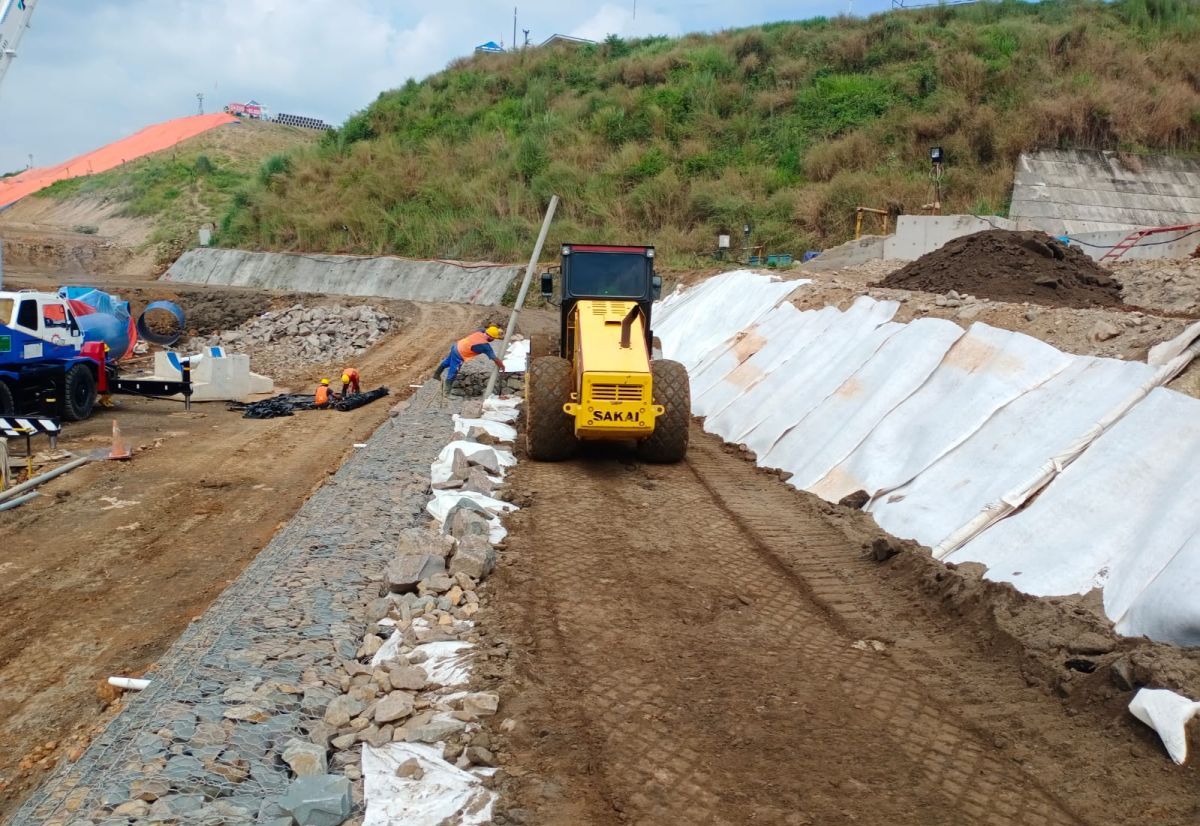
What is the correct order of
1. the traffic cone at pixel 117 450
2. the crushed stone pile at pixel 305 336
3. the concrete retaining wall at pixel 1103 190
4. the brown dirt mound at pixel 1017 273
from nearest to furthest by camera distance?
the traffic cone at pixel 117 450 → the brown dirt mound at pixel 1017 273 → the crushed stone pile at pixel 305 336 → the concrete retaining wall at pixel 1103 190

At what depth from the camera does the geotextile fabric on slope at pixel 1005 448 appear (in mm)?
5824

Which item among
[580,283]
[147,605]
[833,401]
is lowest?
[147,605]

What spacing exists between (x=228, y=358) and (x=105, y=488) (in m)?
7.86

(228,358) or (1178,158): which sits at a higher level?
(1178,158)

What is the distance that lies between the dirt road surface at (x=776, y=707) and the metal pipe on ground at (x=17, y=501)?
6.50 m

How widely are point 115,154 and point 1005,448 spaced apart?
86819mm

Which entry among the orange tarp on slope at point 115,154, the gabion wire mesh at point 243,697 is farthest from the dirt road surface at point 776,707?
the orange tarp on slope at point 115,154

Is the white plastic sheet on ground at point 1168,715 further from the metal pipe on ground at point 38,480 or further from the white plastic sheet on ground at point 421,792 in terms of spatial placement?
the metal pipe on ground at point 38,480

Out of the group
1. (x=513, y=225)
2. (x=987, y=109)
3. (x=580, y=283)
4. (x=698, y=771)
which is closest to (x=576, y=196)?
(x=513, y=225)

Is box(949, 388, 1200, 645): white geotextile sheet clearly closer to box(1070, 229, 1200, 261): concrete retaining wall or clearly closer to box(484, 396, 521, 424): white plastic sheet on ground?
box(484, 396, 521, 424): white plastic sheet on ground

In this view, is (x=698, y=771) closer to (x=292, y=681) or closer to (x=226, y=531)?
(x=292, y=681)

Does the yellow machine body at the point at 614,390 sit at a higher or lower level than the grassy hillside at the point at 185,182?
lower

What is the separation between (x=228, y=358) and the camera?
19109 millimetres

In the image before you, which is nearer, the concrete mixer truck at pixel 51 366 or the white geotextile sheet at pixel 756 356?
the white geotextile sheet at pixel 756 356
